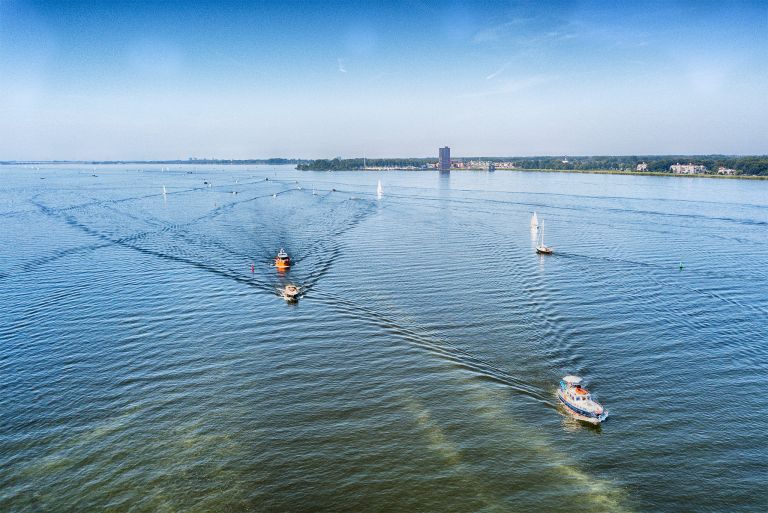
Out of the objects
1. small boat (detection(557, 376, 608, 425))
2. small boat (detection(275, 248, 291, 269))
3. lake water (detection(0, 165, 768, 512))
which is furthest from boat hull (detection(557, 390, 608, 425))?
small boat (detection(275, 248, 291, 269))

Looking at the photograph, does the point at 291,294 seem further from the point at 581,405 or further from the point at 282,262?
the point at 581,405

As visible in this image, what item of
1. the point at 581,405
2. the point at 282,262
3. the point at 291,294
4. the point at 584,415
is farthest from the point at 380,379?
the point at 282,262

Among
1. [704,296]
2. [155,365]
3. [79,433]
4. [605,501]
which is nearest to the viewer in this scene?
[605,501]

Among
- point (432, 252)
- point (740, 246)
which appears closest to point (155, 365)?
point (432, 252)

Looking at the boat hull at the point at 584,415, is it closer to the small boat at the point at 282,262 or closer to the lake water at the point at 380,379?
the lake water at the point at 380,379

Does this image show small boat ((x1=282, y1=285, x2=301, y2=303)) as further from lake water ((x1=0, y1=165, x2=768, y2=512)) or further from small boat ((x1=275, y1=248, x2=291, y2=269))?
small boat ((x1=275, y1=248, x2=291, y2=269))

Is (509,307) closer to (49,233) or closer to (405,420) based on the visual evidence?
(405,420)
